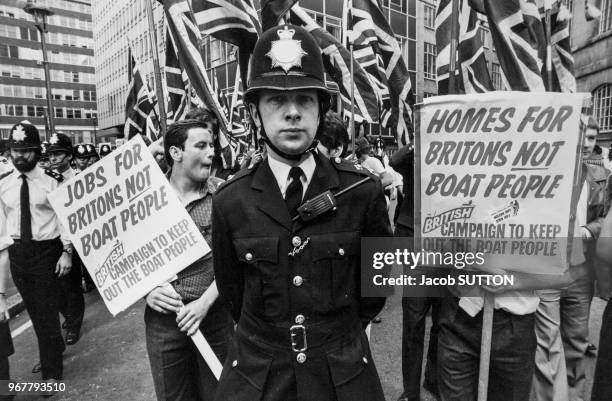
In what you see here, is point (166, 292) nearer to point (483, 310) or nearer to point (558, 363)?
point (483, 310)

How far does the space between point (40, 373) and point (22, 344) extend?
38.4 inches

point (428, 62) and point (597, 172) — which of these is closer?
point (597, 172)

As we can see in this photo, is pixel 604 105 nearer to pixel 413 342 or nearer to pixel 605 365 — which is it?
pixel 413 342

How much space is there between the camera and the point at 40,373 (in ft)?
14.0

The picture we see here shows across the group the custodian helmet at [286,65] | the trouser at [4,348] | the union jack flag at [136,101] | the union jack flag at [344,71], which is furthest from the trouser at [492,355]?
the union jack flag at [136,101]

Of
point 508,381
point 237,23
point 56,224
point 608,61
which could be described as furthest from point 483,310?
point 608,61

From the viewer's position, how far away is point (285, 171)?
6.01ft

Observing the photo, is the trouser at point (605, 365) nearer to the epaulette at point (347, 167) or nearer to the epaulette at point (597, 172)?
the epaulette at point (347, 167)

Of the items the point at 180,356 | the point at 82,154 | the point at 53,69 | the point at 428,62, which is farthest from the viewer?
the point at 53,69

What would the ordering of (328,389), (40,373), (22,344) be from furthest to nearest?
(22,344)
(40,373)
(328,389)

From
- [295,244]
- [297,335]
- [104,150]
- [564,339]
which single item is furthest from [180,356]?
[104,150]

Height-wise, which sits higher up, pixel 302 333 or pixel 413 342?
pixel 302 333

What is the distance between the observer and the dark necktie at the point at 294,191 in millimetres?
1784

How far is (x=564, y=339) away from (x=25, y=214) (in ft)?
16.9
